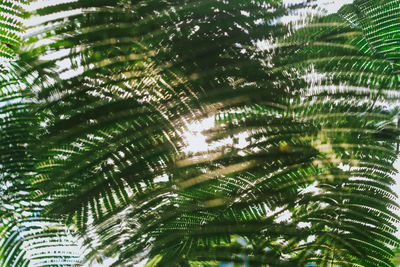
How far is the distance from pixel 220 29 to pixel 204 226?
0.34 m

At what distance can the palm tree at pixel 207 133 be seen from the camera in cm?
52

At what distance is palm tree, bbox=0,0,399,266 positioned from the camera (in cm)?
52

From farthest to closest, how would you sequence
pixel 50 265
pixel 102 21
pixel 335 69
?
pixel 50 265, pixel 335 69, pixel 102 21

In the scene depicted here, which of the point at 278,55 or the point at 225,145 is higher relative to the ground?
the point at 278,55

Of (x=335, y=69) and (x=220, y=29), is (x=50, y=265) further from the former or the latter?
(x=335, y=69)

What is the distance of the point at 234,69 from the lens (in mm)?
559

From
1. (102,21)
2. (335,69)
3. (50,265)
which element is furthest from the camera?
(50,265)

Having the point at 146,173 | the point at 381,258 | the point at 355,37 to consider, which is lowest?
the point at 381,258

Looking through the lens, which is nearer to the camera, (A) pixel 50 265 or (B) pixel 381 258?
(B) pixel 381 258

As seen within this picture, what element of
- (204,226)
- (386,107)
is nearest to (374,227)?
(386,107)

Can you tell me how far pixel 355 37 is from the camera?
82 cm

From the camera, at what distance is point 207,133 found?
1.82 feet

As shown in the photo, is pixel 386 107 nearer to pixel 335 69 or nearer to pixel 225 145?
pixel 335 69

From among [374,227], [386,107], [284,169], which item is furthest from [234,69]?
[374,227]
